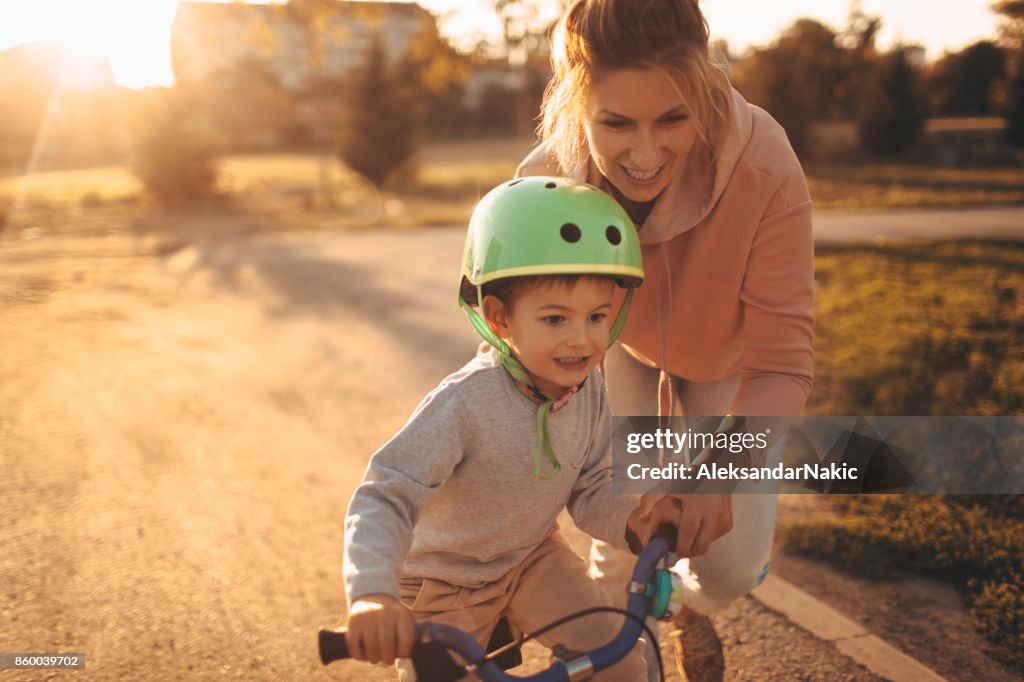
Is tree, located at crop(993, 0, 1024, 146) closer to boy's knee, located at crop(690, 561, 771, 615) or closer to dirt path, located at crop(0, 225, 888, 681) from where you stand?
dirt path, located at crop(0, 225, 888, 681)

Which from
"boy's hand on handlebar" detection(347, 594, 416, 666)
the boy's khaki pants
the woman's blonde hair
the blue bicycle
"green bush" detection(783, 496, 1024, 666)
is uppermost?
the woman's blonde hair

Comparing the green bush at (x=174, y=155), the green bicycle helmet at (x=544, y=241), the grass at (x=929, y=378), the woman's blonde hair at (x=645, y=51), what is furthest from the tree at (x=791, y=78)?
the green bicycle helmet at (x=544, y=241)

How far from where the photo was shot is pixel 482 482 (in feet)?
7.41

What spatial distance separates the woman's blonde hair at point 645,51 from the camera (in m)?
2.33

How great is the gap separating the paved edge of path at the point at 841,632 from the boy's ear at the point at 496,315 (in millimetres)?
1783

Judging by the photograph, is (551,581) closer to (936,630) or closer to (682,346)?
(682,346)

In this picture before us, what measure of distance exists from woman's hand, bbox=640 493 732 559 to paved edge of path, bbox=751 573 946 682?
1.16 metres

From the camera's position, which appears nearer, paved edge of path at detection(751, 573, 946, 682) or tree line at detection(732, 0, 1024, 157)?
paved edge of path at detection(751, 573, 946, 682)

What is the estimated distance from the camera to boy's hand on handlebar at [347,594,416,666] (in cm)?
173

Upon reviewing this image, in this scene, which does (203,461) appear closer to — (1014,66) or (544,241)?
(544,241)

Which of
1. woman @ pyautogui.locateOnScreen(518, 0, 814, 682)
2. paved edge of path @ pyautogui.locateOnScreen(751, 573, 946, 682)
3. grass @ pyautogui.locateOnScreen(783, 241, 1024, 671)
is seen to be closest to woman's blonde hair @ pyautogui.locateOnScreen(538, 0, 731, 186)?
woman @ pyautogui.locateOnScreen(518, 0, 814, 682)

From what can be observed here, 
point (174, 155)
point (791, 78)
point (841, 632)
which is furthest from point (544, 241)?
point (791, 78)

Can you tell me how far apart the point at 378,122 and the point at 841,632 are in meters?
23.7

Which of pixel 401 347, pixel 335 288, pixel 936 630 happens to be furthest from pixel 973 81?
pixel 936 630
